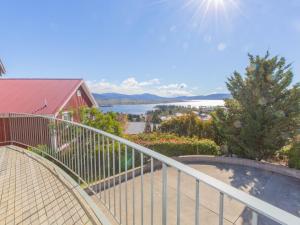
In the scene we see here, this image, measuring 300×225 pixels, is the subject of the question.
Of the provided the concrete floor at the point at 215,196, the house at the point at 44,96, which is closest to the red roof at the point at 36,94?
the house at the point at 44,96

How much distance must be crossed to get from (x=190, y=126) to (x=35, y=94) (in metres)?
9.72

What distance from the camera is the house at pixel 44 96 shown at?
A: 12.4 metres

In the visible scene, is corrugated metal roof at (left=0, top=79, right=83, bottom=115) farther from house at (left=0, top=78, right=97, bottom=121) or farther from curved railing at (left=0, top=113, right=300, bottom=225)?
curved railing at (left=0, top=113, right=300, bottom=225)

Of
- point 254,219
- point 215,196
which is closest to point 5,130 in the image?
point 215,196

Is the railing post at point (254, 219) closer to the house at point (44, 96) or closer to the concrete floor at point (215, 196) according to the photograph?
the concrete floor at point (215, 196)

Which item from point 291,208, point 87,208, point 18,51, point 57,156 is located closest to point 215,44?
point 291,208

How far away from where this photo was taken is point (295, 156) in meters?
6.55

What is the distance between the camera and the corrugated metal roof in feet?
41.4

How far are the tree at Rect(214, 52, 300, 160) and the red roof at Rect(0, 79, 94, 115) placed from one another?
9.05m

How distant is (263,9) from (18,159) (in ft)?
28.6

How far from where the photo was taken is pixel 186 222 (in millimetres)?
3646

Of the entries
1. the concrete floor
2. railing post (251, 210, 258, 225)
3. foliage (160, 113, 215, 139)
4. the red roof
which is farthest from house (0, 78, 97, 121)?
railing post (251, 210, 258, 225)

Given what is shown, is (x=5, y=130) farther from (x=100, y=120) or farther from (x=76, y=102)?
(x=76, y=102)

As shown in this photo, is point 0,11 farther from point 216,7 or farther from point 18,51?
point 216,7
